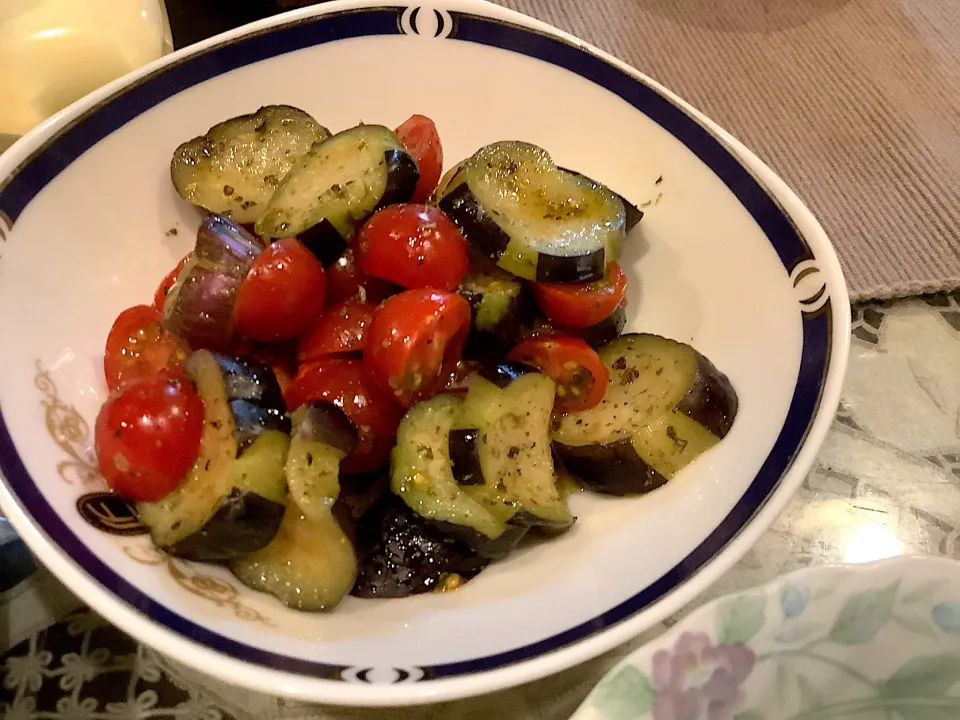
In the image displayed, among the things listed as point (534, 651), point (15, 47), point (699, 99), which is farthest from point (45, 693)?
point (699, 99)

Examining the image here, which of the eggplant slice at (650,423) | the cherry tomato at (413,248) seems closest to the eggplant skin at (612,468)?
the eggplant slice at (650,423)

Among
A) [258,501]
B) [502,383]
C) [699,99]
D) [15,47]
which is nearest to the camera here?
[258,501]

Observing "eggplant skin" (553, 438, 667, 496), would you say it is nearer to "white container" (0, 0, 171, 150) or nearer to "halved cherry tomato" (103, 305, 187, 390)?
"halved cherry tomato" (103, 305, 187, 390)

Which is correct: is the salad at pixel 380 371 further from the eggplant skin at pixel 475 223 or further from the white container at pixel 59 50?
the white container at pixel 59 50

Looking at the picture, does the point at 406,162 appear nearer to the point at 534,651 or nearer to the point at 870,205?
the point at 534,651

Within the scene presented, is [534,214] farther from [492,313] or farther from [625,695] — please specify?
[625,695]

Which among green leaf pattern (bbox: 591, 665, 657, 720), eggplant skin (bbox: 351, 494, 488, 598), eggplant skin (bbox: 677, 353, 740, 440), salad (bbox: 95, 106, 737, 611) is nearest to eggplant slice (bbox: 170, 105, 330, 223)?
salad (bbox: 95, 106, 737, 611)

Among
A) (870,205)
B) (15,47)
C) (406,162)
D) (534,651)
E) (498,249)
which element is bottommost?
(870,205)

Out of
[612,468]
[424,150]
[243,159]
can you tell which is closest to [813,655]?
[612,468]
